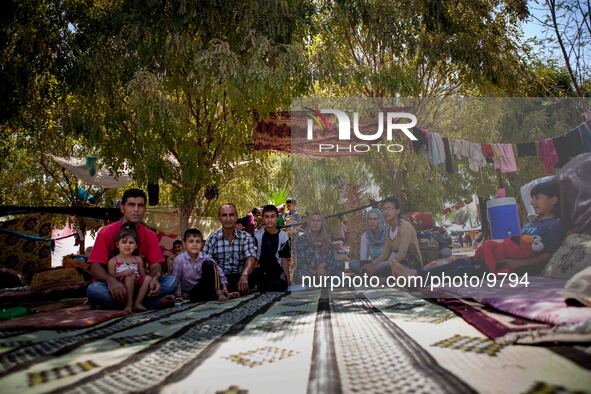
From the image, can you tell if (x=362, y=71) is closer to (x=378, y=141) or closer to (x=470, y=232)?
(x=378, y=141)

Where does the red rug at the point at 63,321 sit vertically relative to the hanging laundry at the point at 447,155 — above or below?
below

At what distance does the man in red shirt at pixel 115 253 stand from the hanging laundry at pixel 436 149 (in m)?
3.51

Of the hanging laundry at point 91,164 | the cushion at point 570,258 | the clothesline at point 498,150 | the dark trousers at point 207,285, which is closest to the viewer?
the dark trousers at point 207,285

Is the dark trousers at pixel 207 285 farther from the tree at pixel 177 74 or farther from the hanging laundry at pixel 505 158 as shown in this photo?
the hanging laundry at pixel 505 158

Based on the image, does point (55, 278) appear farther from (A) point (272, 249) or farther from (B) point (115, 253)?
(A) point (272, 249)

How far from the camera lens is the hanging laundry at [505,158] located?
19.5ft

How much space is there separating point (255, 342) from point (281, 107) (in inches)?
216

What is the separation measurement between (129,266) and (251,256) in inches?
53.0

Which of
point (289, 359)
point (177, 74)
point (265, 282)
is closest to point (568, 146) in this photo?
point (265, 282)

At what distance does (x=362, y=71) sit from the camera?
701cm

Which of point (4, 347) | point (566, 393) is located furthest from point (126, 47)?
point (566, 393)

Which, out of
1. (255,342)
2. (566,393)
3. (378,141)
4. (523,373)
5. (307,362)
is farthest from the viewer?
(378,141)

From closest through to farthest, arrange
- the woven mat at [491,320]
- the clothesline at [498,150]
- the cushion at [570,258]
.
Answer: the woven mat at [491,320] < the cushion at [570,258] < the clothesline at [498,150]

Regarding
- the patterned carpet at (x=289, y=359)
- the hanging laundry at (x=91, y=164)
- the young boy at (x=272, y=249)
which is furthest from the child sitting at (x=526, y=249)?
the hanging laundry at (x=91, y=164)
